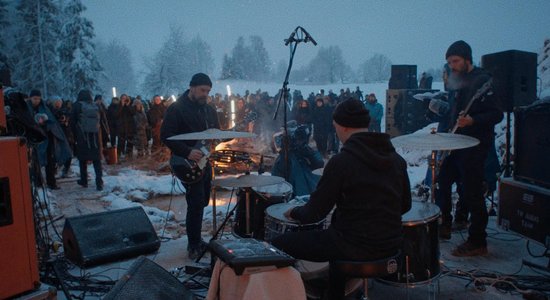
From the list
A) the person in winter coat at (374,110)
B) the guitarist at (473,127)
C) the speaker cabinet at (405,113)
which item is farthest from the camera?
the person in winter coat at (374,110)

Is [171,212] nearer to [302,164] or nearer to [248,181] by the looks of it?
[302,164]

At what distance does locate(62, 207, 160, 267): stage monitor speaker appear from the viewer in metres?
4.73

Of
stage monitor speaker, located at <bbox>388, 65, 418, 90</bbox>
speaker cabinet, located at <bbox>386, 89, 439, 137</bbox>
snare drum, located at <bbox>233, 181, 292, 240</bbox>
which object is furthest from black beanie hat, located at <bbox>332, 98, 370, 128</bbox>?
stage monitor speaker, located at <bbox>388, 65, 418, 90</bbox>

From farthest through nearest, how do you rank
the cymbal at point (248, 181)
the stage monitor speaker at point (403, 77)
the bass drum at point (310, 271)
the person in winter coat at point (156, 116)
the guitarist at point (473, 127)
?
1. the stage monitor speaker at point (403, 77)
2. the person in winter coat at point (156, 116)
3. the guitarist at point (473, 127)
4. the cymbal at point (248, 181)
5. the bass drum at point (310, 271)

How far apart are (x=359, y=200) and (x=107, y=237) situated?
10.6ft

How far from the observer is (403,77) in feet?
54.4

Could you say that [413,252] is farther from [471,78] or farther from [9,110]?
[9,110]

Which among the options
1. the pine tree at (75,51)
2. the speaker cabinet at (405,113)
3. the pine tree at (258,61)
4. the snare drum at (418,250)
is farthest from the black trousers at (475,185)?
the pine tree at (258,61)

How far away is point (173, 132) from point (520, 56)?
18.5 ft

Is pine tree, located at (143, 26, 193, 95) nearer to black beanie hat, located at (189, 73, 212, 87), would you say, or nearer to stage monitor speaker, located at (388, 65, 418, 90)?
stage monitor speaker, located at (388, 65, 418, 90)

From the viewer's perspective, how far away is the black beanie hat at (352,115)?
3080mm

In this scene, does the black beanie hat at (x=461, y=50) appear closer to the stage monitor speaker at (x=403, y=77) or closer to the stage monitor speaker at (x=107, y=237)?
the stage monitor speaker at (x=107, y=237)

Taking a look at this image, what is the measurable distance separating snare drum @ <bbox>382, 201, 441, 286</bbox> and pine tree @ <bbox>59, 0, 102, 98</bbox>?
3115 centimetres

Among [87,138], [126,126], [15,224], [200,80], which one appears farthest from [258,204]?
[126,126]
